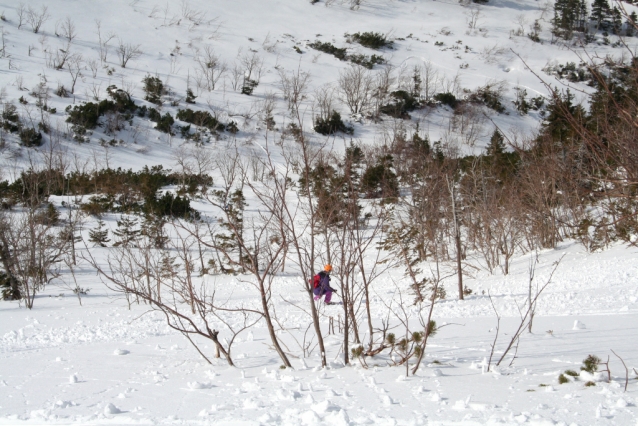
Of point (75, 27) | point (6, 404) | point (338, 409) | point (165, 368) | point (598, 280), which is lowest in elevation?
point (598, 280)

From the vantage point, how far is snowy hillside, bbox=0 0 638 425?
3795 millimetres

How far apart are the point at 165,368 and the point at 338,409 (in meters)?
2.63

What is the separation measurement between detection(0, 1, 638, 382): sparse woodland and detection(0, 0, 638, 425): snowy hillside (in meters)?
0.26

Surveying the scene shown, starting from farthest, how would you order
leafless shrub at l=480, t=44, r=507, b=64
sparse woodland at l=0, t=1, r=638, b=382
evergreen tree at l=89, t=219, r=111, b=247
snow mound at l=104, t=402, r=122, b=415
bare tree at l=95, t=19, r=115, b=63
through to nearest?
leafless shrub at l=480, t=44, r=507, b=64 < bare tree at l=95, t=19, r=115, b=63 < evergreen tree at l=89, t=219, r=111, b=247 < sparse woodland at l=0, t=1, r=638, b=382 < snow mound at l=104, t=402, r=122, b=415

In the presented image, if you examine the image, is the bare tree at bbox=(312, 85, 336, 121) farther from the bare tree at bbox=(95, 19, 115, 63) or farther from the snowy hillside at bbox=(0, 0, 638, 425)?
the bare tree at bbox=(95, 19, 115, 63)

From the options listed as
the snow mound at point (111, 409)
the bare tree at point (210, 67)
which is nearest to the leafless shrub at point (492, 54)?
the bare tree at point (210, 67)

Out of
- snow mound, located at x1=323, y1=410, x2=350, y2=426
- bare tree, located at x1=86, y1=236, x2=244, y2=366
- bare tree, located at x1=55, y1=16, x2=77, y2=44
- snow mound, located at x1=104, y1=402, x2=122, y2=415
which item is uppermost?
bare tree, located at x1=55, y1=16, x2=77, y2=44

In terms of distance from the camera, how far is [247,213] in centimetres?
3047

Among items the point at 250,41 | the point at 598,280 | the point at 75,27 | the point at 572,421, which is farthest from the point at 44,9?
the point at 572,421

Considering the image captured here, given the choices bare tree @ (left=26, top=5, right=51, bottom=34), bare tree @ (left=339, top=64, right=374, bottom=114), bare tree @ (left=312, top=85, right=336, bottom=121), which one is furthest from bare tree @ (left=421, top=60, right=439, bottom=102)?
bare tree @ (left=26, top=5, right=51, bottom=34)

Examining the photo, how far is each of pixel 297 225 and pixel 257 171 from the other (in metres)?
7.78

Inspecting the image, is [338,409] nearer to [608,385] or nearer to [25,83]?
[608,385]

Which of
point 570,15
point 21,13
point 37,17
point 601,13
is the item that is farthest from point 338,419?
point 570,15

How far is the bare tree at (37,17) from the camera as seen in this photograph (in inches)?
2056
